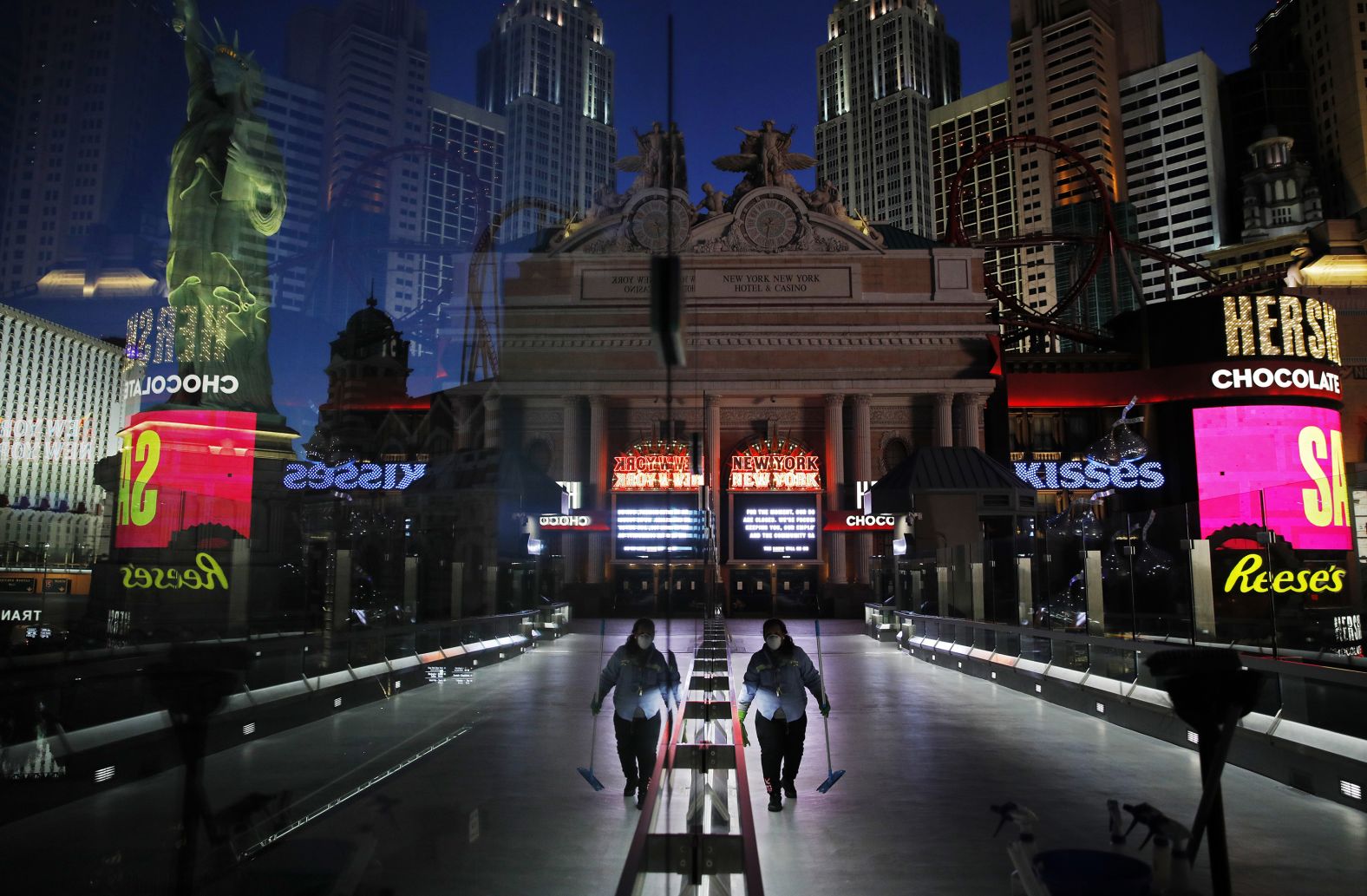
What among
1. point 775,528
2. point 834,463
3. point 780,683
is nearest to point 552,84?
point 780,683

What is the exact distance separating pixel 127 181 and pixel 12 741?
3888 mm

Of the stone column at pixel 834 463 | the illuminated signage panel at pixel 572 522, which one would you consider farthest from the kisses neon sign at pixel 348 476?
the stone column at pixel 834 463

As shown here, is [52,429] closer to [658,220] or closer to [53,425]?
[53,425]

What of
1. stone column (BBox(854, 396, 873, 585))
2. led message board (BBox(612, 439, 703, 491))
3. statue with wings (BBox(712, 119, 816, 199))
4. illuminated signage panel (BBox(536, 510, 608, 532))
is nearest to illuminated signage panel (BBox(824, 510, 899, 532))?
stone column (BBox(854, 396, 873, 585))

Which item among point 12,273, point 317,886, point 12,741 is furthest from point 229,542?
point 317,886

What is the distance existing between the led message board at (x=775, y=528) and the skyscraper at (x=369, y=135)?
90.3 ft

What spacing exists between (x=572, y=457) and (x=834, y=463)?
10326 mm

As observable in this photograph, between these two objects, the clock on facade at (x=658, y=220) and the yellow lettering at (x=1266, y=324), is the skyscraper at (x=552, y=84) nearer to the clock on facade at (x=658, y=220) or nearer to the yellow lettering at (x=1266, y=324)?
the clock on facade at (x=658, y=220)

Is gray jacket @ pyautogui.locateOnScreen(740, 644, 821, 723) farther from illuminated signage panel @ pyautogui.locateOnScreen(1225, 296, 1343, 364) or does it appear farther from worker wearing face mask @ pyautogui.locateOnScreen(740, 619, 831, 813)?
illuminated signage panel @ pyautogui.locateOnScreen(1225, 296, 1343, 364)

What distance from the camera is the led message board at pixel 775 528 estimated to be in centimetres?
3444

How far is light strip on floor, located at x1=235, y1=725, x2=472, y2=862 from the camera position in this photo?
4.87 metres

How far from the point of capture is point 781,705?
7.00m

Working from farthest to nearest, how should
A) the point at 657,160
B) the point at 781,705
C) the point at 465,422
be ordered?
the point at 465,422 → the point at 781,705 → the point at 657,160

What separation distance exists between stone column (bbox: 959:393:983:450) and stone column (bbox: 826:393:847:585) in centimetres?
481
